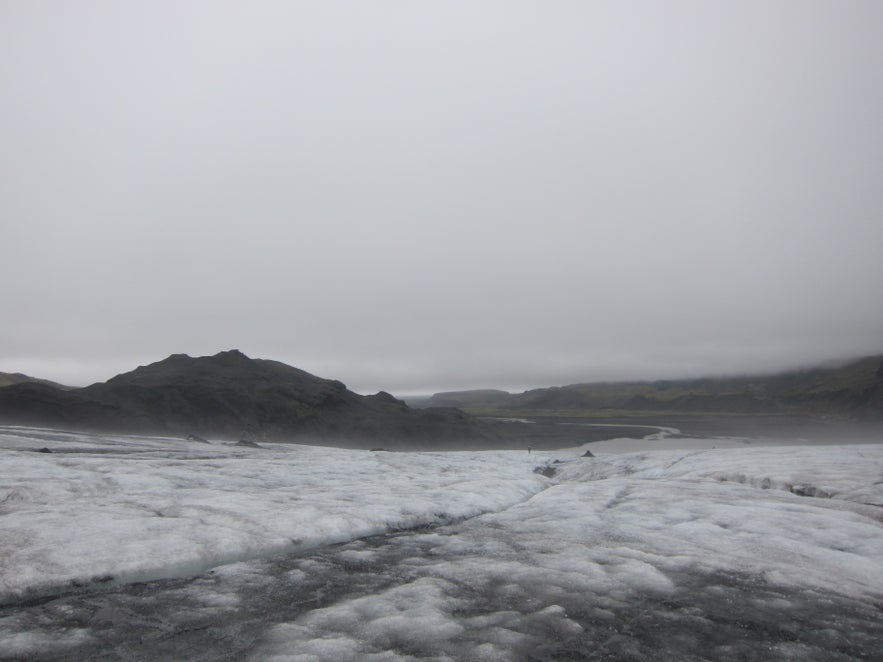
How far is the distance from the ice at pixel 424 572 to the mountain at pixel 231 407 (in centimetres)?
5681

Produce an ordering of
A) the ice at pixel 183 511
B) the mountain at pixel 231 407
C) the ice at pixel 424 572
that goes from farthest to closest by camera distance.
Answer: the mountain at pixel 231 407 < the ice at pixel 183 511 < the ice at pixel 424 572

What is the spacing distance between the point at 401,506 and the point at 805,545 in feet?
28.1

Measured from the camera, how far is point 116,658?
5301mm

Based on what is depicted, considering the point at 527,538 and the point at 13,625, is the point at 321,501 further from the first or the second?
the point at 13,625

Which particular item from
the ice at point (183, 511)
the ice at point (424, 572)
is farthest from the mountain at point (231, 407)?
the ice at point (424, 572)

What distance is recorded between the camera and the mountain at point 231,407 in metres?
63.4

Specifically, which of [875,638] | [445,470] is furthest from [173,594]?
[445,470]

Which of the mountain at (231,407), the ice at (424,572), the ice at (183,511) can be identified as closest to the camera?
the ice at (424,572)

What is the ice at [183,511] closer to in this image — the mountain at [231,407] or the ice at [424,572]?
the ice at [424,572]

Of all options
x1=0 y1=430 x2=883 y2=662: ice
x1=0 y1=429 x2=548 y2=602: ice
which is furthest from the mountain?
x1=0 y1=430 x2=883 y2=662: ice

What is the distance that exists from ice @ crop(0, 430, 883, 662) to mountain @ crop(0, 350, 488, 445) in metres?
56.8

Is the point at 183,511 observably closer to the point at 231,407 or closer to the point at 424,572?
the point at 424,572

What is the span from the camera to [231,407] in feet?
257

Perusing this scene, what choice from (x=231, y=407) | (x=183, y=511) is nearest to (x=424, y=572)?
(x=183, y=511)
